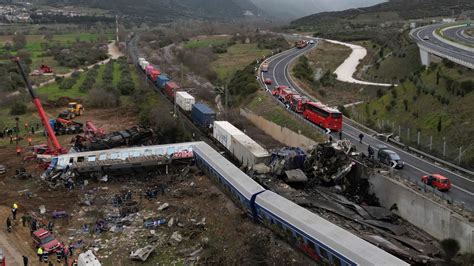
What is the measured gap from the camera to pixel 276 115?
4884 centimetres

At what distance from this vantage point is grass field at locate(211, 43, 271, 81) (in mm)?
82994

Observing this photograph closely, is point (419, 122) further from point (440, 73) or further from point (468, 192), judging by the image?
point (468, 192)

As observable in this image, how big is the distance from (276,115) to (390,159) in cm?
1867

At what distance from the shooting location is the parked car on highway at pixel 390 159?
31.2m

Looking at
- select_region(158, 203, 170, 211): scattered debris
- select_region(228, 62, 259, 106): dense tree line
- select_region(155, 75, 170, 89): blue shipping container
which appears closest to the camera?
select_region(158, 203, 170, 211): scattered debris

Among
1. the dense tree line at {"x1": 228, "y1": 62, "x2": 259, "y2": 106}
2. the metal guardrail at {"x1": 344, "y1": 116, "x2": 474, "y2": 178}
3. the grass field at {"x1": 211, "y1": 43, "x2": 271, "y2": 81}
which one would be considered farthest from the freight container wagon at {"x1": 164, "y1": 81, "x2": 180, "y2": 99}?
the metal guardrail at {"x1": 344, "y1": 116, "x2": 474, "y2": 178}

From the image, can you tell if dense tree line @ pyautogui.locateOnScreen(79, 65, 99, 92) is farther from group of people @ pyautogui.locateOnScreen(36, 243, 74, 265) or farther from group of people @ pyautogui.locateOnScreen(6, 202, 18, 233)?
group of people @ pyautogui.locateOnScreen(36, 243, 74, 265)

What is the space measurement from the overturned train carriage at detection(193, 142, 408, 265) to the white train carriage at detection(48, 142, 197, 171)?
6343 millimetres

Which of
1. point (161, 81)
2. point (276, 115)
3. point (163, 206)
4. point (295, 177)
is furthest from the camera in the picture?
point (161, 81)

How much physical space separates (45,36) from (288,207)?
148 meters

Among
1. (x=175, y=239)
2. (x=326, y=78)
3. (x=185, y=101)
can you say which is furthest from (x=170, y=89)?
(x=175, y=239)

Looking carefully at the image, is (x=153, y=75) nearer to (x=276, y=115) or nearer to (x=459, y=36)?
(x=276, y=115)

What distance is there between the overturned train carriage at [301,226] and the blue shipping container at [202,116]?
567 inches

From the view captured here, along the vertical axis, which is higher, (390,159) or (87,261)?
(390,159)
